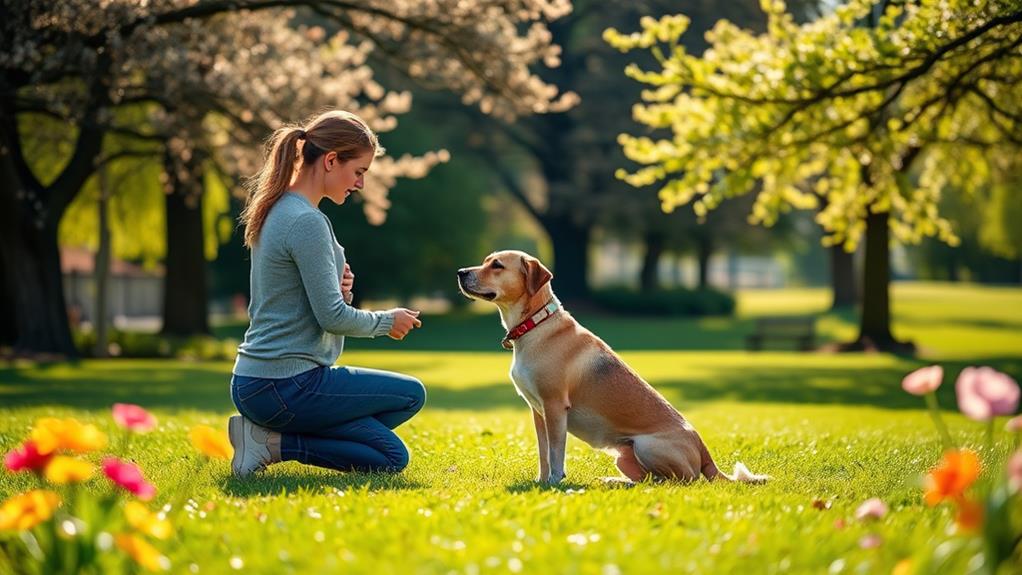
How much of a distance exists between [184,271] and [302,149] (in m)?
21.3

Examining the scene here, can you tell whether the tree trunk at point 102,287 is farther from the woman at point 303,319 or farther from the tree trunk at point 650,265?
the tree trunk at point 650,265

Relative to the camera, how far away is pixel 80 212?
29.4 metres

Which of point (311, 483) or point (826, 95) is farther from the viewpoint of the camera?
point (826, 95)

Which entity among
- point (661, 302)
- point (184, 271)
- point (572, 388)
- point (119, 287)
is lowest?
point (119, 287)

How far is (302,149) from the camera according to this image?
6.98 meters

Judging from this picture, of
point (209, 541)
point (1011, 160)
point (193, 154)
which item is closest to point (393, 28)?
point (193, 154)

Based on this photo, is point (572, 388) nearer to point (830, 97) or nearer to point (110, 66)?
point (830, 97)

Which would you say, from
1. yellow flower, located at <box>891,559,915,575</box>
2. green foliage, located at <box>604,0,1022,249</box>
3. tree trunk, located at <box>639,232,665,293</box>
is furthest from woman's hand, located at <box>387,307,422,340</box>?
tree trunk, located at <box>639,232,665,293</box>

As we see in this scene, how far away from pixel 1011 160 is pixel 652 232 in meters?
22.9

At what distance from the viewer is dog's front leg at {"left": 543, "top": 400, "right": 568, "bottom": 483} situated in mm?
7070

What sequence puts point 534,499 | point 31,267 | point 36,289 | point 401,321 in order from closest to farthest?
1. point 534,499
2. point 401,321
3. point 31,267
4. point 36,289

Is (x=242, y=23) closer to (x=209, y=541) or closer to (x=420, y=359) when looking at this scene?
(x=420, y=359)

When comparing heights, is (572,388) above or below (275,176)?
below

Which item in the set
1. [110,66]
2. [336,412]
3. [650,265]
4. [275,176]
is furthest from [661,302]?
[275,176]
